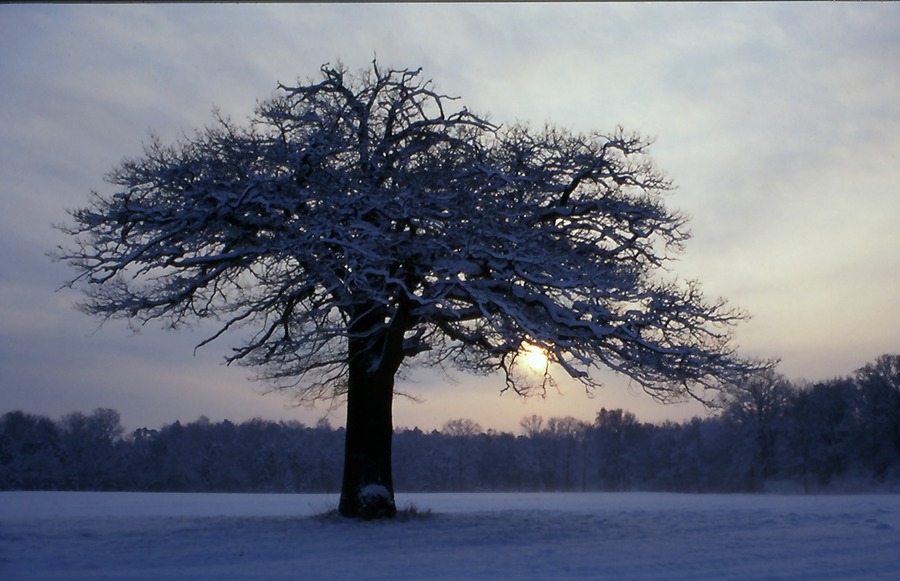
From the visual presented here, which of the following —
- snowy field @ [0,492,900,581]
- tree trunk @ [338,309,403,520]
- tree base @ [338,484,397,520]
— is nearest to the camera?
snowy field @ [0,492,900,581]

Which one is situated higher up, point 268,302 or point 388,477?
point 268,302

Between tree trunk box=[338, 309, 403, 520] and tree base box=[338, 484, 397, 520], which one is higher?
tree trunk box=[338, 309, 403, 520]

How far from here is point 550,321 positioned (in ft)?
50.4

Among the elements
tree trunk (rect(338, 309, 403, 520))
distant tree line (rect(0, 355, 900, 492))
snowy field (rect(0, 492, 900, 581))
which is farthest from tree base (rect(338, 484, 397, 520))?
distant tree line (rect(0, 355, 900, 492))

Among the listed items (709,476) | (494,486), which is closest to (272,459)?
(494,486)

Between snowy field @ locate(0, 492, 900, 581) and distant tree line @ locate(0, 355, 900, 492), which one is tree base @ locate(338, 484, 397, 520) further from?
distant tree line @ locate(0, 355, 900, 492)

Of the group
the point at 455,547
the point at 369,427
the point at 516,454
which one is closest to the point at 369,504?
the point at 369,427

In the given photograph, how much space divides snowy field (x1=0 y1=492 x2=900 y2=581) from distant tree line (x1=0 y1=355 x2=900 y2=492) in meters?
24.4

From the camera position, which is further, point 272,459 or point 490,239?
point 272,459

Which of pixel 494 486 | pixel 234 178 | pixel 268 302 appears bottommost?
pixel 494 486

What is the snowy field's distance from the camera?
10.6 metres

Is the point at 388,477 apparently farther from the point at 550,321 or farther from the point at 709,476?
the point at 709,476

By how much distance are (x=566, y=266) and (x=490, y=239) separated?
191 centimetres

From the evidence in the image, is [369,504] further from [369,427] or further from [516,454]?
[516,454]
